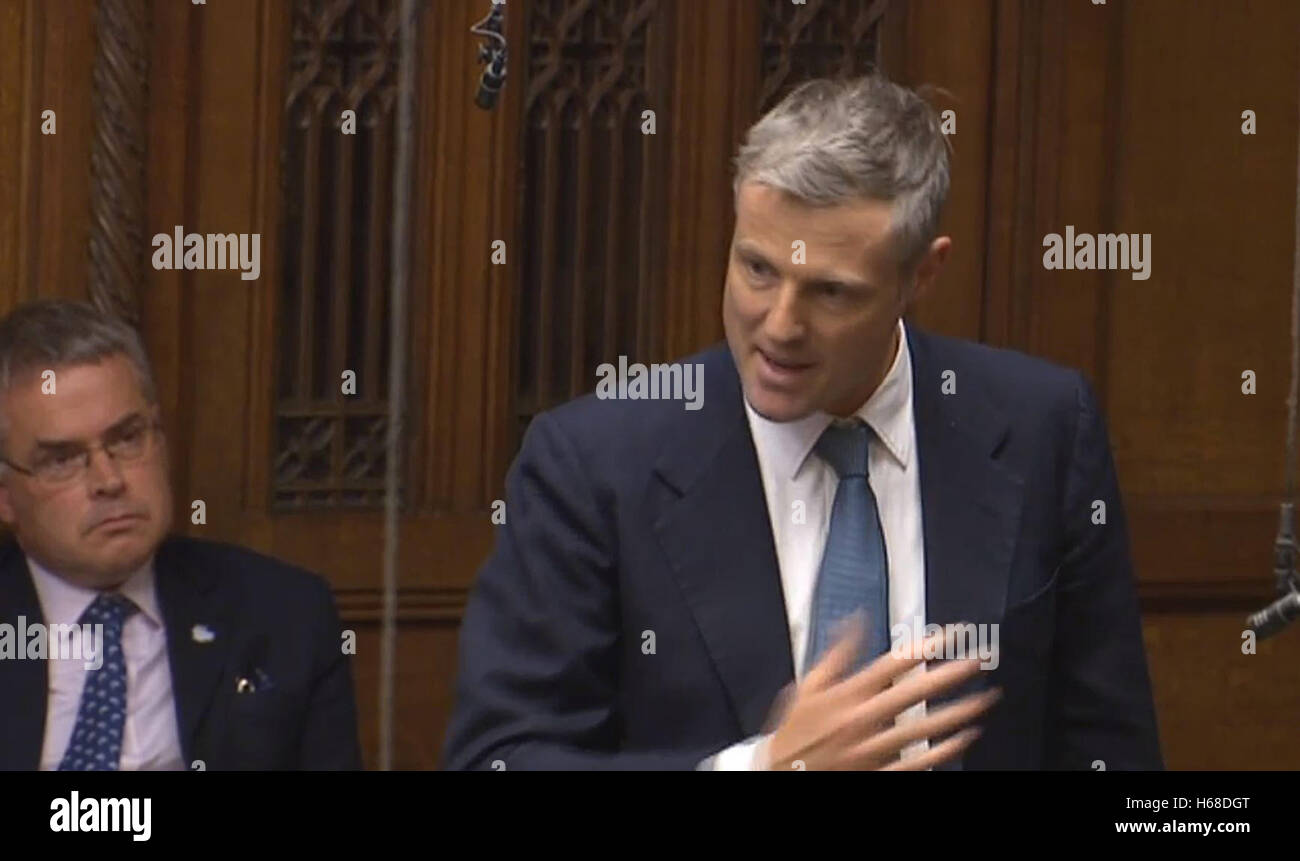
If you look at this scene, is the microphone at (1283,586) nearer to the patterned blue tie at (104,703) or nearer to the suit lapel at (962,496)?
the suit lapel at (962,496)

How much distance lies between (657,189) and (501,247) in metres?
0.24

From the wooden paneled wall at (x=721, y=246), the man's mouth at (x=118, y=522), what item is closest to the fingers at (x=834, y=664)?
the man's mouth at (x=118, y=522)

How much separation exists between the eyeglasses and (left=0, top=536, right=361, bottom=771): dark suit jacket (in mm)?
134

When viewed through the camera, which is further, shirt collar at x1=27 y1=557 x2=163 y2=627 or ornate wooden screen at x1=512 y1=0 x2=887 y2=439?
ornate wooden screen at x1=512 y1=0 x2=887 y2=439

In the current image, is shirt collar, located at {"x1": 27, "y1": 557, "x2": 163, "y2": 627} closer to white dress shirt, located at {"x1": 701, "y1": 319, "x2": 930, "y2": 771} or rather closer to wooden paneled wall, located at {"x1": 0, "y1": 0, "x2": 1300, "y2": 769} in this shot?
wooden paneled wall, located at {"x1": 0, "y1": 0, "x2": 1300, "y2": 769}

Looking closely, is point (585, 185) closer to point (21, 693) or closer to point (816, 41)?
point (816, 41)

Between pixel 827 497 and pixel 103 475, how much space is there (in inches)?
37.5

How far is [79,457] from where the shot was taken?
12.0 ft

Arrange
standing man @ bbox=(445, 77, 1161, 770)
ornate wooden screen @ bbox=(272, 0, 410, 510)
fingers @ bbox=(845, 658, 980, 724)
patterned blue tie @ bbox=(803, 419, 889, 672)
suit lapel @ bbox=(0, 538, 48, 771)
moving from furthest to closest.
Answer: ornate wooden screen @ bbox=(272, 0, 410, 510) < suit lapel @ bbox=(0, 538, 48, 771) < patterned blue tie @ bbox=(803, 419, 889, 672) < standing man @ bbox=(445, 77, 1161, 770) < fingers @ bbox=(845, 658, 980, 724)

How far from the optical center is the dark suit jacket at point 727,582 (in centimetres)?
303

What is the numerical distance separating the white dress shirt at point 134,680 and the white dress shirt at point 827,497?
913mm

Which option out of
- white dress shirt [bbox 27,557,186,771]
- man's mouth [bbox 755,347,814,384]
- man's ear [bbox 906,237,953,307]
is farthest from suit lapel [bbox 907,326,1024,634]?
white dress shirt [bbox 27,557,186,771]

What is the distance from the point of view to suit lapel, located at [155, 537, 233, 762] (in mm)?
3670
